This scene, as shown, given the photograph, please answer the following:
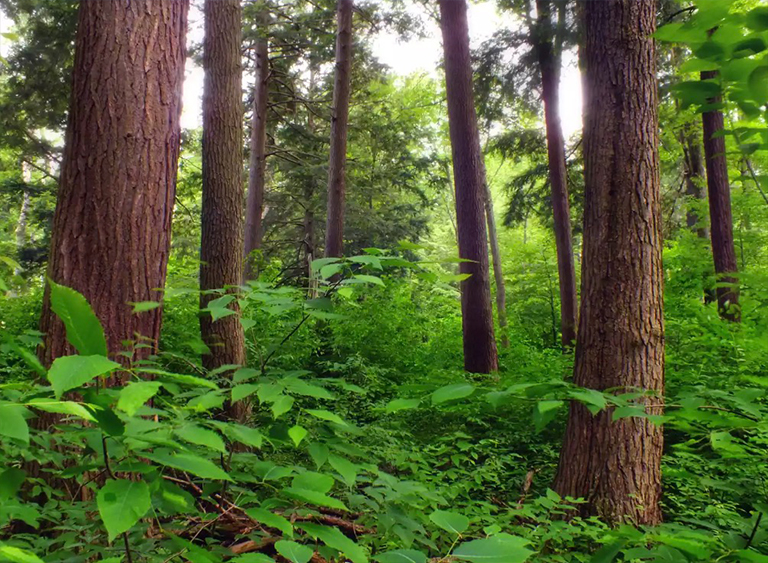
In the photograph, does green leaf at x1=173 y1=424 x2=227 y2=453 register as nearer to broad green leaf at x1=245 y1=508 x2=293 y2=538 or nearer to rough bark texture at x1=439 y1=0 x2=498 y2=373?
broad green leaf at x1=245 y1=508 x2=293 y2=538

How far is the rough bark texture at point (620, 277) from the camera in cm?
329

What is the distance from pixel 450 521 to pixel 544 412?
309 millimetres

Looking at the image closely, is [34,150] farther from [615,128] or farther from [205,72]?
[615,128]

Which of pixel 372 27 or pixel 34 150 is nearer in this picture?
pixel 34 150

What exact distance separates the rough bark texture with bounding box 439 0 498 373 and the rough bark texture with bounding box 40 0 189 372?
499 centimetres

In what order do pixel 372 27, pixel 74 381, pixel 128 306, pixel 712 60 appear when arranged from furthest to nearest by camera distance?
pixel 372 27 < pixel 128 306 < pixel 712 60 < pixel 74 381

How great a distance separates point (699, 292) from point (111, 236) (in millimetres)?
7576

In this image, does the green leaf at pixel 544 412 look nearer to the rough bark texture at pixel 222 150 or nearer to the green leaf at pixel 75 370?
the green leaf at pixel 75 370

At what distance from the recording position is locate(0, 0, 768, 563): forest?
1107 millimetres

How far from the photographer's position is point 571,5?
8.27m

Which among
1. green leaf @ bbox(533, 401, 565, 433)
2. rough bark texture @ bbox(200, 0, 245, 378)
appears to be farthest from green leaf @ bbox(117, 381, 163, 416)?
rough bark texture @ bbox(200, 0, 245, 378)

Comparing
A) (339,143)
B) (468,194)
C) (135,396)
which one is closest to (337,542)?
(135,396)

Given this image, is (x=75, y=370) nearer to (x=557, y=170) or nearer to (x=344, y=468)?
(x=344, y=468)

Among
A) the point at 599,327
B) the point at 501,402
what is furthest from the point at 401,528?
the point at 599,327
